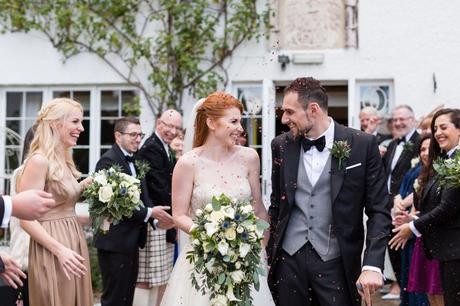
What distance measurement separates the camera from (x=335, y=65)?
1056cm

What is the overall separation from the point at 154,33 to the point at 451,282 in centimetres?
713

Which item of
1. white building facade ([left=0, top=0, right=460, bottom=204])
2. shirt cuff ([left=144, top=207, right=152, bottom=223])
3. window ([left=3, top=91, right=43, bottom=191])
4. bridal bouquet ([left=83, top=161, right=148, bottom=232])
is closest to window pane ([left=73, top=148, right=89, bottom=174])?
white building facade ([left=0, top=0, right=460, bottom=204])

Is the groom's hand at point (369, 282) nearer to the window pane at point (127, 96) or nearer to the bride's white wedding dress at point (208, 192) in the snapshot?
the bride's white wedding dress at point (208, 192)

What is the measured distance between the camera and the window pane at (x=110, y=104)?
11.3m

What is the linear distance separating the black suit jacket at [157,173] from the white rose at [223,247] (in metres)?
3.04

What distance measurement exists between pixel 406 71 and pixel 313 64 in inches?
53.3

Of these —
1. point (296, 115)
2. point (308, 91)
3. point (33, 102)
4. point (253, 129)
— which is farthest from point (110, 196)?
point (33, 102)

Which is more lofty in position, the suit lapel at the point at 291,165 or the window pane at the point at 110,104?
the window pane at the point at 110,104

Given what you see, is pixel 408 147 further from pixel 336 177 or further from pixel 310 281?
pixel 310 281

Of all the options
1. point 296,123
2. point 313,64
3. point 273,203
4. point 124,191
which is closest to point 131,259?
point 124,191

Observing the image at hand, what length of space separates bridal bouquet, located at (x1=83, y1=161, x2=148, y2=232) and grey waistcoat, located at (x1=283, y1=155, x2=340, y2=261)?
152 cm

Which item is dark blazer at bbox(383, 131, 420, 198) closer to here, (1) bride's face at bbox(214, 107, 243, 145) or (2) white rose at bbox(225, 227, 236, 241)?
(1) bride's face at bbox(214, 107, 243, 145)

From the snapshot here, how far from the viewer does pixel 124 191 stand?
17.7 feet

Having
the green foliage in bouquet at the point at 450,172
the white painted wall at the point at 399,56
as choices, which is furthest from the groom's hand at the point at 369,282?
the white painted wall at the point at 399,56
